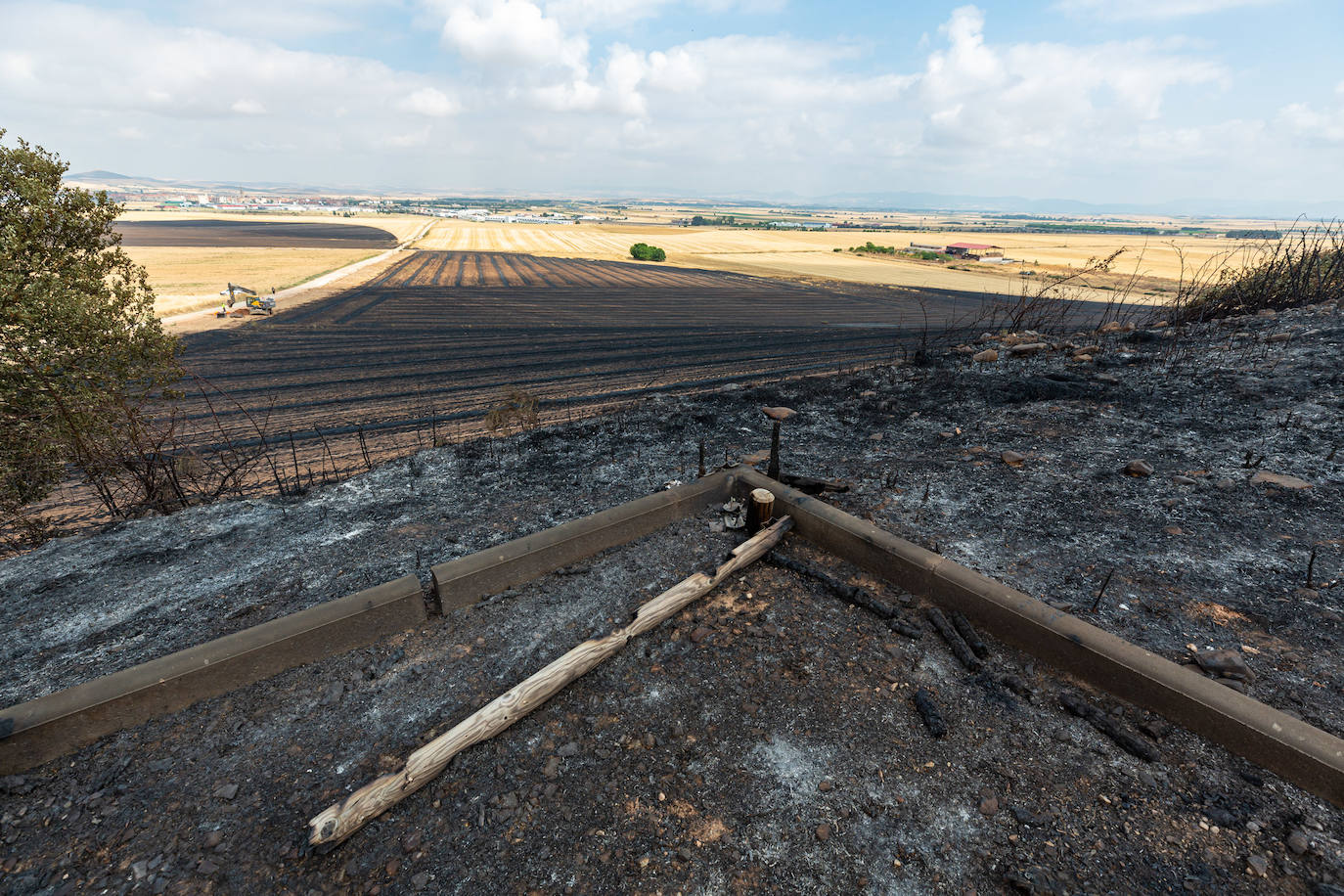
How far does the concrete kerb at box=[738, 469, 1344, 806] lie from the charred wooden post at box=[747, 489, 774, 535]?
A: 554mm

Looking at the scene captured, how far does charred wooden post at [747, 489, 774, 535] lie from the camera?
6.69 metres

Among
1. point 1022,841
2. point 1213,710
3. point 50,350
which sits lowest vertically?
point 1022,841

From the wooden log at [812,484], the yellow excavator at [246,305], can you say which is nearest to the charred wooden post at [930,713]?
the wooden log at [812,484]

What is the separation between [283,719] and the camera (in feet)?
14.8

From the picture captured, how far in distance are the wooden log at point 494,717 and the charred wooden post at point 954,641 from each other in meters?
2.03

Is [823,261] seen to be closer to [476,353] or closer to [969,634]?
[476,353]

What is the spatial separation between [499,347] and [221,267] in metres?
33.9

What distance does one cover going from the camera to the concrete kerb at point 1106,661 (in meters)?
3.79

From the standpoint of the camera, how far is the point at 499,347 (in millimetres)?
21094

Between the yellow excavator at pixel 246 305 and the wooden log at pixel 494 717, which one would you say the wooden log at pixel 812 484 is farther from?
the yellow excavator at pixel 246 305

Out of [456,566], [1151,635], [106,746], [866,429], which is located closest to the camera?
[106,746]

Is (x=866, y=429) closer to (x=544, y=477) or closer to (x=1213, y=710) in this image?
(x=544, y=477)

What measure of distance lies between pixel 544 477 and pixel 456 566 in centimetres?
345

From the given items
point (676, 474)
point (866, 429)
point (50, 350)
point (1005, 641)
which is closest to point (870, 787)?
point (1005, 641)
